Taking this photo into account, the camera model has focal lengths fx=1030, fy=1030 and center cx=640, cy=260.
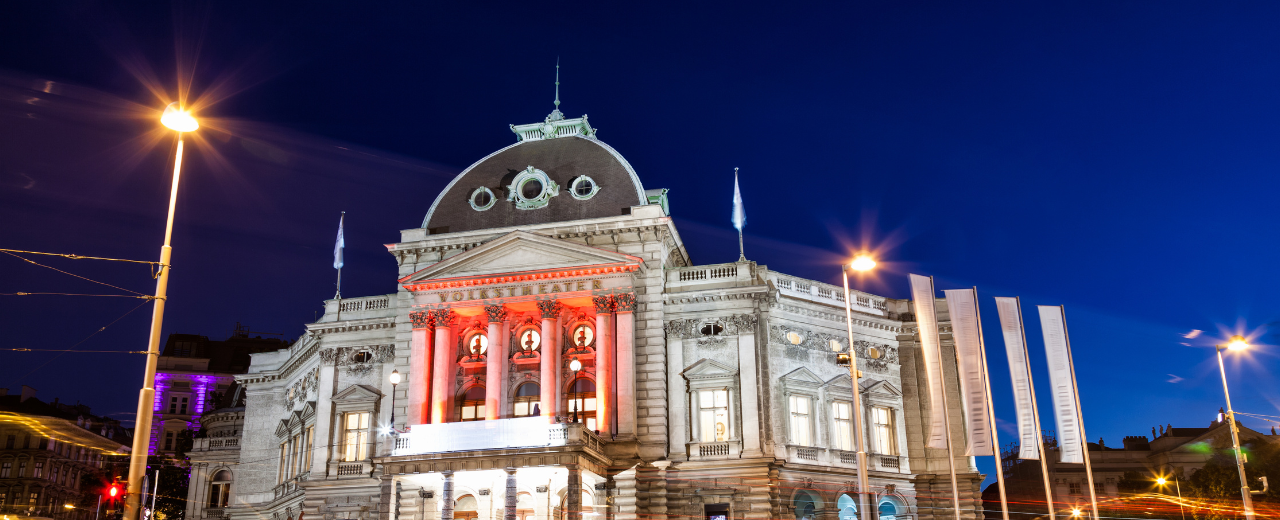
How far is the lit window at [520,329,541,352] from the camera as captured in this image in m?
51.4

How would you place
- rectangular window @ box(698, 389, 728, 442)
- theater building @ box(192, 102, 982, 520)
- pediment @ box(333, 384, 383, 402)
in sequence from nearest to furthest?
theater building @ box(192, 102, 982, 520) < rectangular window @ box(698, 389, 728, 442) < pediment @ box(333, 384, 383, 402)

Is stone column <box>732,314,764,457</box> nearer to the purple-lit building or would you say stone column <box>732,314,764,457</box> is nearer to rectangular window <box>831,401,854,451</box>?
rectangular window <box>831,401,854,451</box>

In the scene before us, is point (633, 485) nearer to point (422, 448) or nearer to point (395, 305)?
point (422, 448)

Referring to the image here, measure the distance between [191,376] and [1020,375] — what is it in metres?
91.3

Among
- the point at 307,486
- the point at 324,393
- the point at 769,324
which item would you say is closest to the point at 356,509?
the point at 307,486

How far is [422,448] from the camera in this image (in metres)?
44.5

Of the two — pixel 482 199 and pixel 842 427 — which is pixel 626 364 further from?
pixel 482 199

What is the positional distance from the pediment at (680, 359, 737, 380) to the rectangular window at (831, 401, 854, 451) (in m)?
6.17

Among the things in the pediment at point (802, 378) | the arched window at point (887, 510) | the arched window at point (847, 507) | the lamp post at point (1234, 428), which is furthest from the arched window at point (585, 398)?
the lamp post at point (1234, 428)

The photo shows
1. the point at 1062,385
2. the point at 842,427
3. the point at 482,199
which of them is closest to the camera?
the point at 1062,385

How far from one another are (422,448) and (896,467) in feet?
76.1

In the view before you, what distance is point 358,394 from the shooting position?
53969 mm

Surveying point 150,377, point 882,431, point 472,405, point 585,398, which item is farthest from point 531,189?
point 150,377

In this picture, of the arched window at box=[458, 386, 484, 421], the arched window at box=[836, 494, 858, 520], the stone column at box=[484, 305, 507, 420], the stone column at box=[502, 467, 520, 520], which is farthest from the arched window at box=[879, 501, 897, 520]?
the arched window at box=[458, 386, 484, 421]
